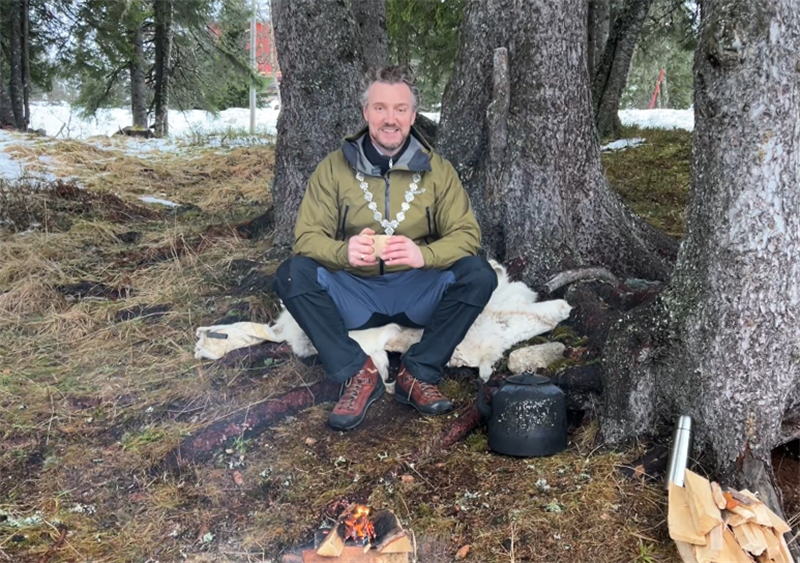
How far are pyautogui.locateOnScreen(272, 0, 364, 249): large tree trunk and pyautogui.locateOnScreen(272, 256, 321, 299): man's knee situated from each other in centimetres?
180

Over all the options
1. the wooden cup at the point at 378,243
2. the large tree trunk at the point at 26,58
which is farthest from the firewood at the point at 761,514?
the large tree trunk at the point at 26,58

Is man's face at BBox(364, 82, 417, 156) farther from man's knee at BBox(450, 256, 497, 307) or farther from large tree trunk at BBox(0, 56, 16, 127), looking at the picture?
large tree trunk at BBox(0, 56, 16, 127)

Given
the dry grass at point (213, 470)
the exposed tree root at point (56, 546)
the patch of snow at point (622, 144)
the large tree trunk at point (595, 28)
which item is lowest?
the exposed tree root at point (56, 546)

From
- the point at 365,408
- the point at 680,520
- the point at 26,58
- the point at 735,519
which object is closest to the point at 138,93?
the point at 26,58

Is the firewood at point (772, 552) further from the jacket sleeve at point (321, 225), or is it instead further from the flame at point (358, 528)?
the jacket sleeve at point (321, 225)

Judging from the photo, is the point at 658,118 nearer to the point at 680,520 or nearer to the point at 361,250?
the point at 361,250

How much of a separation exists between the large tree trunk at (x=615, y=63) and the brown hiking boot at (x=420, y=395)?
651 centimetres

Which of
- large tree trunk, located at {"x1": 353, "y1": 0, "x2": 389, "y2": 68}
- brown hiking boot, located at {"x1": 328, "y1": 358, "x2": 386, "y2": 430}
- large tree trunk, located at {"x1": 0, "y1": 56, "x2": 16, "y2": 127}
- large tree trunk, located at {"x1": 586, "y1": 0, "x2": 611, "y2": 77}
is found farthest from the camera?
large tree trunk, located at {"x1": 0, "y1": 56, "x2": 16, "y2": 127}

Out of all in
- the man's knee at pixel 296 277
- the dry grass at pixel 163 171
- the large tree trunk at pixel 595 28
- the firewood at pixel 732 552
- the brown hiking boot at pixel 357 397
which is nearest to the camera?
the firewood at pixel 732 552

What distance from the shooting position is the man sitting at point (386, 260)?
325 centimetres

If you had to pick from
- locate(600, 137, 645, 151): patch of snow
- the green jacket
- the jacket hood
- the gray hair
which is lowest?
the green jacket

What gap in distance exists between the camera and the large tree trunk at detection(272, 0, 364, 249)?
4.73 m

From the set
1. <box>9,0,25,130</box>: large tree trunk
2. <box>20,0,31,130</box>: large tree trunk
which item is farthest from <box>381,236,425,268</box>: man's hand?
<box>20,0,31,130</box>: large tree trunk

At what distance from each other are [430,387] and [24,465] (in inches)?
71.7
